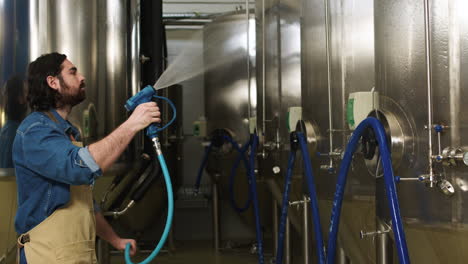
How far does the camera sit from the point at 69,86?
1.87 m

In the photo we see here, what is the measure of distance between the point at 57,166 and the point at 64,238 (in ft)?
0.84

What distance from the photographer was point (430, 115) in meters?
1.36

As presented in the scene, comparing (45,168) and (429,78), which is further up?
(429,78)

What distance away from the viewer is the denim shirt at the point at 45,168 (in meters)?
1.59

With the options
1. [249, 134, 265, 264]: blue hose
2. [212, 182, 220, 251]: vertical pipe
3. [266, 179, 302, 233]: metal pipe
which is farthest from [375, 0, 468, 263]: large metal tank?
[212, 182, 220, 251]: vertical pipe

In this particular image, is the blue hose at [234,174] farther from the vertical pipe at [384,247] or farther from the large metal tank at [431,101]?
the large metal tank at [431,101]

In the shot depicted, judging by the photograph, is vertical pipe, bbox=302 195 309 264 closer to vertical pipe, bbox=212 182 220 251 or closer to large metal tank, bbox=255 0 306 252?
large metal tank, bbox=255 0 306 252

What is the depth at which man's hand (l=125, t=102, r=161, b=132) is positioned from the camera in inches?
64.1

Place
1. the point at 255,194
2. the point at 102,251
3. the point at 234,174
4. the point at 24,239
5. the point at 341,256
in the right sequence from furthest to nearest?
the point at 234,174
the point at 255,194
the point at 102,251
the point at 341,256
the point at 24,239

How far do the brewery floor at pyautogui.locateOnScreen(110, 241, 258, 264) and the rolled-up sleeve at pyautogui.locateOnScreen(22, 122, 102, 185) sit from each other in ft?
9.13

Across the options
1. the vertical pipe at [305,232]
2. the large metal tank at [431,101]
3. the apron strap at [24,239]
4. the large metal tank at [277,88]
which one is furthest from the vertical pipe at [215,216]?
the large metal tank at [431,101]

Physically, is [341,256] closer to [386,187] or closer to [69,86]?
[386,187]

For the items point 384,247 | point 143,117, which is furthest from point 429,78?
point 143,117

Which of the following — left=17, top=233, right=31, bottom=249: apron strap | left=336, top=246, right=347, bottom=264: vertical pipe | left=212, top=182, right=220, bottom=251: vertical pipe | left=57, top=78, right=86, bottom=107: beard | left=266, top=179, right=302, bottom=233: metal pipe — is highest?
left=57, top=78, right=86, bottom=107: beard
